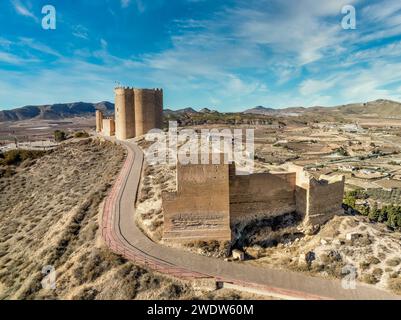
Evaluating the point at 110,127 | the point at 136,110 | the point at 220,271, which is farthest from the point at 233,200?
the point at 110,127

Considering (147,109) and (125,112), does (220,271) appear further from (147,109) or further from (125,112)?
(125,112)

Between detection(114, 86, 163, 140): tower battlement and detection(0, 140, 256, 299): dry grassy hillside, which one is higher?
detection(114, 86, 163, 140): tower battlement

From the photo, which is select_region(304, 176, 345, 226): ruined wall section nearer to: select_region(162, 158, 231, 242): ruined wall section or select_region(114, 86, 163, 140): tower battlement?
select_region(162, 158, 231, 242): ruined wall section

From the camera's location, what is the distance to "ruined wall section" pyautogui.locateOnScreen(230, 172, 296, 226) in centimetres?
1508

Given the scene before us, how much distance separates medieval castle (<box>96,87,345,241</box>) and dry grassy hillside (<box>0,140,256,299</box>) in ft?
9.52

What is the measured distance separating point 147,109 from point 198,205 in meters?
18.9

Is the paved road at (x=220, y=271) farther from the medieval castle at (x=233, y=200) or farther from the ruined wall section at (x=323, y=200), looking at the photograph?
the ruined wall section at (x=323, y=200)

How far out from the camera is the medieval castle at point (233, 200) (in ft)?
45.6

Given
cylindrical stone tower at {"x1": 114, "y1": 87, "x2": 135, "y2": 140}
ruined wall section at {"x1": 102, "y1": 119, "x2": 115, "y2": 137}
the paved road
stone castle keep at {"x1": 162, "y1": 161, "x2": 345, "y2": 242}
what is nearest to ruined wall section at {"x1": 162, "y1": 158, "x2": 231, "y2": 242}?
stone castle keep at {"x1": 162, "y1": 161, "x2": 345, "y2": 242}

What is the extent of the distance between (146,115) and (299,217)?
19.6m

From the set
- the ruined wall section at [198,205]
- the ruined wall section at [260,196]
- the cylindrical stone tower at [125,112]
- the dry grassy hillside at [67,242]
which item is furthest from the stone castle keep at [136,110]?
the ruined wall section at [198,205]

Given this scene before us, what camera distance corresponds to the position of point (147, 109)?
30.8 metres
